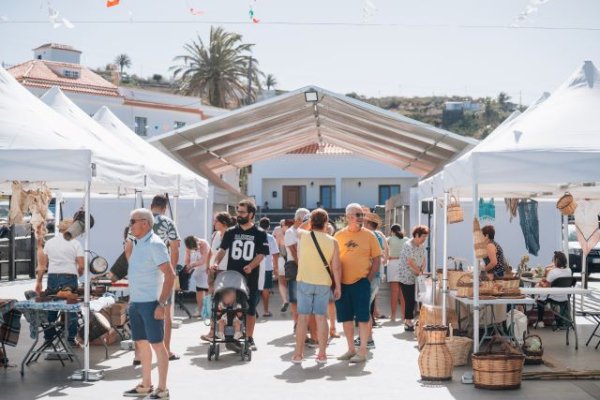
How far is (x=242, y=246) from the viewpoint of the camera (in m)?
11.6

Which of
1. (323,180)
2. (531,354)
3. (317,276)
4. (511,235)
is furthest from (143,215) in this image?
(323,180)

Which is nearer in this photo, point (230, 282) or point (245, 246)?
point (230, 282)

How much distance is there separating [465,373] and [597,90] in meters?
4.29

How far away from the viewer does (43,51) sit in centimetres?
8012

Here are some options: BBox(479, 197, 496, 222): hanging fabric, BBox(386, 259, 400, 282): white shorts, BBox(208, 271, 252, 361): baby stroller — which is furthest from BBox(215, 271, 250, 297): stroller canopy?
BBox(479, 197, 496, 222): hanging fabric

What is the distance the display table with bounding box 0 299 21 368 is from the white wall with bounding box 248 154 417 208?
46.1 m

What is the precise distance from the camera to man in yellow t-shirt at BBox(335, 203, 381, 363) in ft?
36.8

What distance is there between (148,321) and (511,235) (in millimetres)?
15088

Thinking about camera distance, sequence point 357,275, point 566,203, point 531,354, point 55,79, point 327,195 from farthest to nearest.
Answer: point 55,79
point 327,195
point 566,203
point 357,275
point 531,354

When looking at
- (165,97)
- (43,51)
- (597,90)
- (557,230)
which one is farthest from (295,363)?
(43,51)

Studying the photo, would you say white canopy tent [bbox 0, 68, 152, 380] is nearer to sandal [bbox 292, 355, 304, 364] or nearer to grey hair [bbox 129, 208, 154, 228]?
grey hair [bbox 129, 208, 154, 228]

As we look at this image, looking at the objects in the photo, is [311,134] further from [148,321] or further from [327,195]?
[327,195]

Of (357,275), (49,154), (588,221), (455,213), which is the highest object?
(49,154)

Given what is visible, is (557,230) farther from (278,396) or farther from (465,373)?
(278,396)
